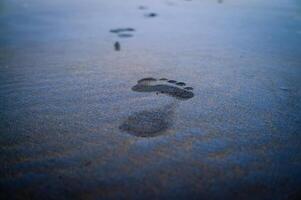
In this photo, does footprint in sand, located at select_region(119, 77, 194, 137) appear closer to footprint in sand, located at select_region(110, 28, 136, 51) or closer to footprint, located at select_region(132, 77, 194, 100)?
footprint, located at select_region(132, 77, 194, 100)

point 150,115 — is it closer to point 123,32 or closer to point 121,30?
point 123,32

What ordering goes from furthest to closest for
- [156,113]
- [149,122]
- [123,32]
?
[123,32], [156,113], [149,122]

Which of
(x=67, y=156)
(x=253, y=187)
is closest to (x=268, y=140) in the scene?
(x=253, y=187)

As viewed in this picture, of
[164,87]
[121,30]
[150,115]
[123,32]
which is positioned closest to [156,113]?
[150,115]

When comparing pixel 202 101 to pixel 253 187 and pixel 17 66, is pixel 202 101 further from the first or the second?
pixel 17 66

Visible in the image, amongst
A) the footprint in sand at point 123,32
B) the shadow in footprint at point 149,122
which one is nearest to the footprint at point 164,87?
the shadow in footprint at point 149,122

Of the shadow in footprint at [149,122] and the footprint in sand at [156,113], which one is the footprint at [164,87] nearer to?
the footprint in sand at [156,113]

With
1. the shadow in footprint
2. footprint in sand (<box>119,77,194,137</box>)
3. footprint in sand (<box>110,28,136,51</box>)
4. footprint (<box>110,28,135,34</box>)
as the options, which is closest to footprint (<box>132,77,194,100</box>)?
footprint in sand (<box>119,77,194,137</box>)
